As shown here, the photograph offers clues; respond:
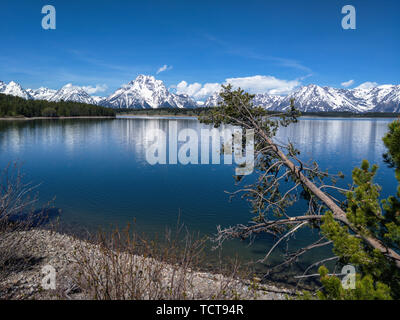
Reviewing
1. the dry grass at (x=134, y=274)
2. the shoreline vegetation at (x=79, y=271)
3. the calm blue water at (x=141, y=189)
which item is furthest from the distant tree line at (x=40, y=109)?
the dry grass at (x=134, y=274)

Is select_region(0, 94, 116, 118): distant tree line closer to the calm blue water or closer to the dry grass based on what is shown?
the calm blue water

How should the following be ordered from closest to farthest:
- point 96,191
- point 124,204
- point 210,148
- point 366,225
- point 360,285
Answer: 1. point 360,285
2. point 366,225
3. point 124,204
4. point 96,191
5. point 210,148

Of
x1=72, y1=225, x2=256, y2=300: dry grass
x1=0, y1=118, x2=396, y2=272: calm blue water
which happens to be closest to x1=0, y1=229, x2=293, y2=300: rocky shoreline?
x1=72, y1=225, x2=256, y2=300: dry grass

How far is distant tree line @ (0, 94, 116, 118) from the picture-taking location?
422 feet

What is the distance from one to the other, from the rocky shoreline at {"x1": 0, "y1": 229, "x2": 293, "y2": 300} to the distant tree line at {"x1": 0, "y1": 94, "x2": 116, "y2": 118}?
141 m

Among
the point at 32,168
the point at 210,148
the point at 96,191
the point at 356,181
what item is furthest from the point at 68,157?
the point at 356,181

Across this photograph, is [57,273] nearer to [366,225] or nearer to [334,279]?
[334,279]

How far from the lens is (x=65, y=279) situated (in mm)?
8203

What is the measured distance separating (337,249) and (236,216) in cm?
1242

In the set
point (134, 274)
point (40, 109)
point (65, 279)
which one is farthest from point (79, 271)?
point (40, 109)

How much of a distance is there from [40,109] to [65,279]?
164341mm
